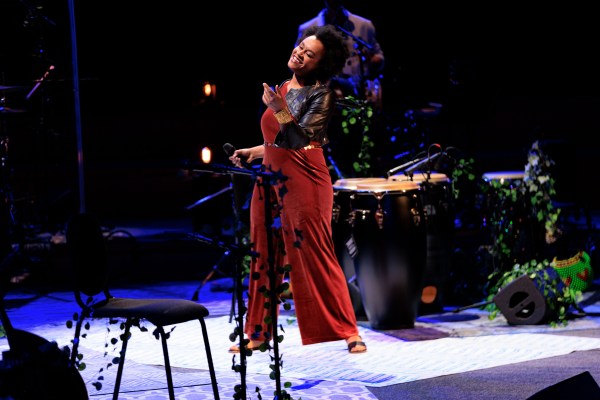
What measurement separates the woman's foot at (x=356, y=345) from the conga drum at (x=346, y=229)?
29.1 inches

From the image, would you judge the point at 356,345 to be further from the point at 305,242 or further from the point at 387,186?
the point at 387,186

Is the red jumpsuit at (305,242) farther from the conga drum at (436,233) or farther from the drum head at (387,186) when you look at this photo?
the conga drum at (436,233)

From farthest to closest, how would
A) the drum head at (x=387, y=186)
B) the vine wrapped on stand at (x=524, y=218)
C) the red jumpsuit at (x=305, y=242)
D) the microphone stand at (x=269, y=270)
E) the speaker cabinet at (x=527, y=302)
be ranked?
the vine wrapped on stand at (x=524, y=218)
the speaker cabinet at (x=527, y=302)
the drum head at (x=387, y=186)
the red jumpsuit at (x=305, y=242)
the microphone stand at (x=269, y=270)

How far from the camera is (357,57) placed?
8.09 metres

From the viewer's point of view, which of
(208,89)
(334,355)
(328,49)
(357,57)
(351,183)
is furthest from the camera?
(357,57)

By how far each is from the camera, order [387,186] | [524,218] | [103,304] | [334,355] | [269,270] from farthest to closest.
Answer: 1. [524,218]
2. [387,186]
3. [334,355]
4. [103,304]
5. [269,270]

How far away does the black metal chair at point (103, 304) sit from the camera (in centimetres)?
379

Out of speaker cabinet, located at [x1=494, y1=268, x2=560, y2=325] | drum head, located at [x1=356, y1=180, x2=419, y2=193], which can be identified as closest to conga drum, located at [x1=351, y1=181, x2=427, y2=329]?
drum head, located at [x1=356, y1=180, x2=419, y2=193]

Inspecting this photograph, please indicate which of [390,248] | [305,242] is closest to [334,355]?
[305,242]

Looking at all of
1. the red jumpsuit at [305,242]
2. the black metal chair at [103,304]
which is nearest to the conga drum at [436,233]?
the red jumpsuit at [305,242]

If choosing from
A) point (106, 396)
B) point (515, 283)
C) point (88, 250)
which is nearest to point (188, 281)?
point (515, 283)

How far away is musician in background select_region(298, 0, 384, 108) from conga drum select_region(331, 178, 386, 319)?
1617 mm

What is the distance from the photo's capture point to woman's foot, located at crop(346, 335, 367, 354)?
5.20 metres

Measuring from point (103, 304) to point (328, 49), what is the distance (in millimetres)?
1732
